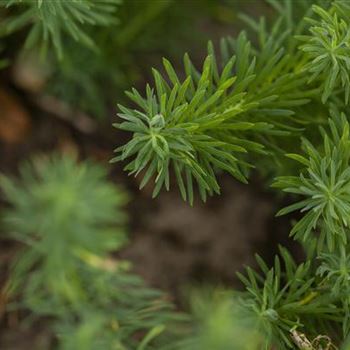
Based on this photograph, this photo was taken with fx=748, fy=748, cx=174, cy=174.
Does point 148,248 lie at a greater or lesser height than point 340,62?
lesser

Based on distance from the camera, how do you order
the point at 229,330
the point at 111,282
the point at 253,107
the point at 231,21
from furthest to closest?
the point at 231,21 → the point at 111,282 → the point at 253,107 → the point at 229,330

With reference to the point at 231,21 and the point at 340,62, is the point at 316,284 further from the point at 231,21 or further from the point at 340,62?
the point at 231,21

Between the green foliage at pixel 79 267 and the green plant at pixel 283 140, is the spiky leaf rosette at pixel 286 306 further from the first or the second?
the green foliage at pixel 79 267

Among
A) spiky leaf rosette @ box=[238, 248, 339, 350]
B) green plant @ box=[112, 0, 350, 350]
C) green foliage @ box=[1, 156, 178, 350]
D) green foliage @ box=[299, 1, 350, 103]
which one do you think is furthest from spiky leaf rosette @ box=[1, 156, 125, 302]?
green foliage @ box=[299, 1, 350, 103]

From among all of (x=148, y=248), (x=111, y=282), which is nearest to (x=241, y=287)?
(x=148, y=248)

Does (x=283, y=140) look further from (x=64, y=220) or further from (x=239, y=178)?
(x=64, y=220)

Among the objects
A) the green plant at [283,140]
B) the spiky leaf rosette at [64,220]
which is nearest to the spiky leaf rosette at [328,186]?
the green plant at [283,140]

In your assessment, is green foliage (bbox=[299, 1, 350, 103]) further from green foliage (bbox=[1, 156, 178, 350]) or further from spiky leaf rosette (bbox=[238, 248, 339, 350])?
green foliage (bbox=[1, 156, 178, 350])

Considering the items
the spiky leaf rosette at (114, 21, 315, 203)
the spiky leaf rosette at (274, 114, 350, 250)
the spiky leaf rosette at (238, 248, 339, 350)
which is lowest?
the spiky leaf rosette at (238, 248, 339, 350)
